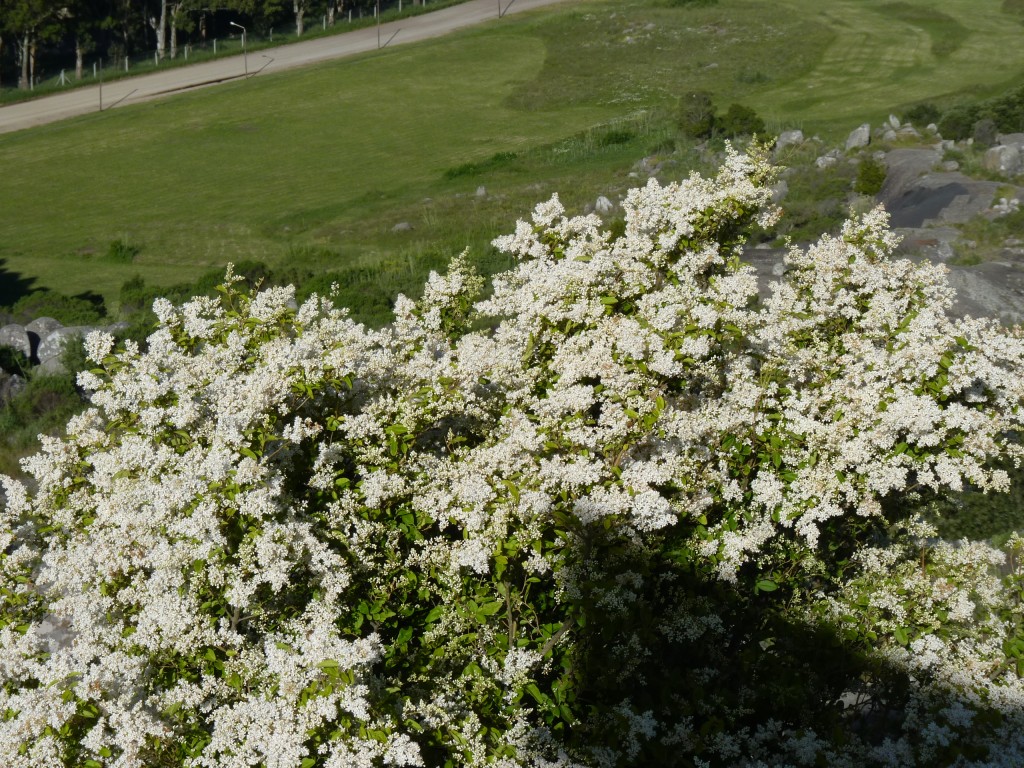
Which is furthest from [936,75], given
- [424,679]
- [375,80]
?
[424,679]

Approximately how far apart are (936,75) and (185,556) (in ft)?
197

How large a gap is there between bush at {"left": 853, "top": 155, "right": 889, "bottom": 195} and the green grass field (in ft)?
31.6

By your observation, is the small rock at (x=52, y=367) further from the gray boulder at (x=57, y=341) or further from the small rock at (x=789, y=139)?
the small rock at (x=789, y=139)

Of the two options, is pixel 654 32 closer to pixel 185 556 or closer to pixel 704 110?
pixel 704 110

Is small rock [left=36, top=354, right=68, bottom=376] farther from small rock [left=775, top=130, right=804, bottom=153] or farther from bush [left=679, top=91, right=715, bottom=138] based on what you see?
bush [left=679, top=91, right=715, bottom=138]

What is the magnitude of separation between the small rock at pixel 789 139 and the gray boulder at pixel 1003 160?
8.06 metres

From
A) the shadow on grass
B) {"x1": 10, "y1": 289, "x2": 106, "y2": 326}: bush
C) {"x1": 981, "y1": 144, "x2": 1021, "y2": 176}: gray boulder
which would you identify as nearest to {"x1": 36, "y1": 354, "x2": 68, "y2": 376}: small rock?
{"x1": 10, "y1": 289, "x2": 106, "y2": 326}: bush

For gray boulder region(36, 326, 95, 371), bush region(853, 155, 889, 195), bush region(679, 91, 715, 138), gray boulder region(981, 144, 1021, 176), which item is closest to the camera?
gray boulder region(36, 326, 95, 371)

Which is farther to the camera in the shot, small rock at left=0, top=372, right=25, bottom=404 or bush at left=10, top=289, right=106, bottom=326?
bush at left=10, top=289, right=106, bottom=326

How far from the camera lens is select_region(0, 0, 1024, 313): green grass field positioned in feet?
127

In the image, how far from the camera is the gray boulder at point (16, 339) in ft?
85.6

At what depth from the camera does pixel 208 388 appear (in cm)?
826

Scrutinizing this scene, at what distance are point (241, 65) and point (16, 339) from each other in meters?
44.2

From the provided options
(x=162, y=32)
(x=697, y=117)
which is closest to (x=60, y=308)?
(x=697, y=117)
